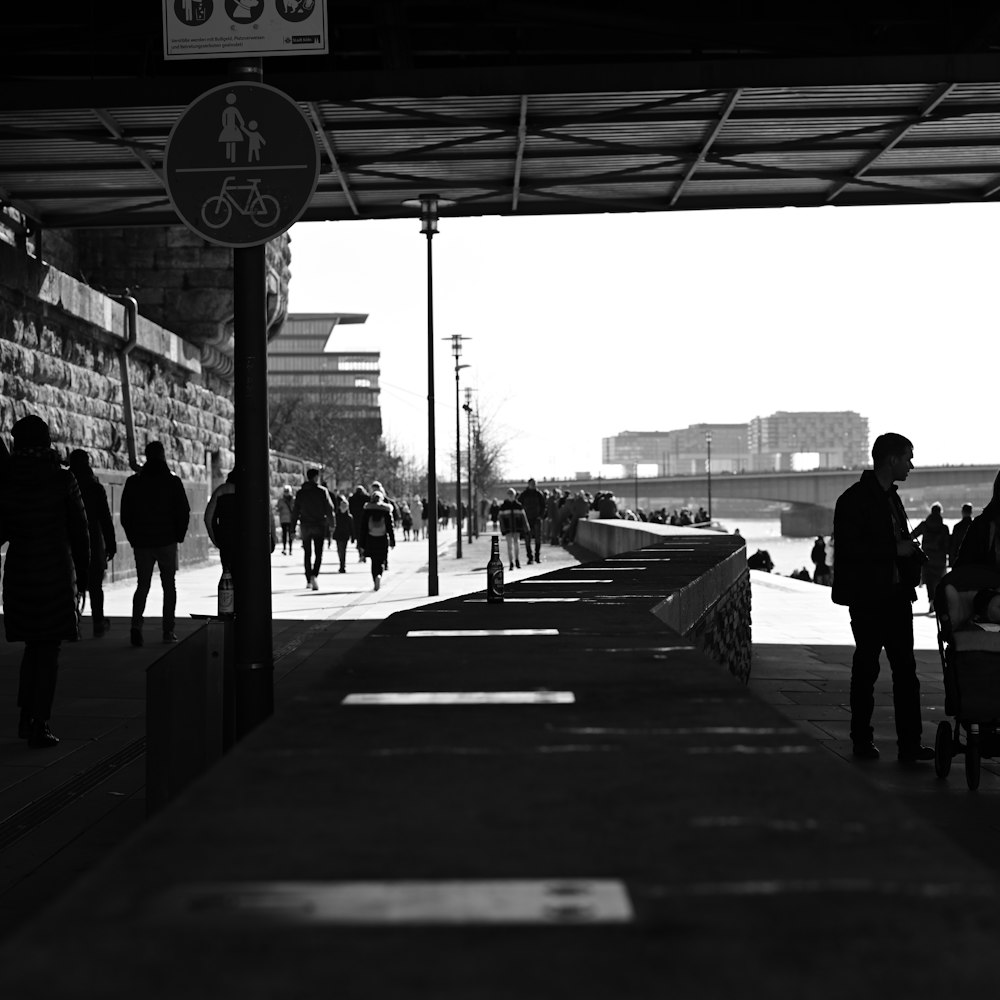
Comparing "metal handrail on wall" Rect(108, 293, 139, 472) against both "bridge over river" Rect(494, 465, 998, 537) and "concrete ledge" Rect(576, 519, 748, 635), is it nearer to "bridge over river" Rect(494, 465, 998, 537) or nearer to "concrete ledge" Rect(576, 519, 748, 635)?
"concrete ledge" Rect(576, 519, 748, 635)

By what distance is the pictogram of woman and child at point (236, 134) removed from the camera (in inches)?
227

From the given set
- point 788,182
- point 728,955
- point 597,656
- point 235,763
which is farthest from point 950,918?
point 788,182

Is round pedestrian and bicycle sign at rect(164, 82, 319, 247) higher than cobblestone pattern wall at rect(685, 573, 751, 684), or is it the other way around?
round pedestrian and bicycle sign at rect(164, 82, 319, 247)

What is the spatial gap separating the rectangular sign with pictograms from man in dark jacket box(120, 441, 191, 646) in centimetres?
693

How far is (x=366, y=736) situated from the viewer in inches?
114

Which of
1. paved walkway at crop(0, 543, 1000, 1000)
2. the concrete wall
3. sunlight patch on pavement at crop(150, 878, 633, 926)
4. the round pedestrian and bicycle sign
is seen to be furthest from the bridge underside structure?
sunlight patch on pavement at crop(150, 878, 633, 926)

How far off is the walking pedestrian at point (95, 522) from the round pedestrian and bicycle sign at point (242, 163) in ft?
17.0

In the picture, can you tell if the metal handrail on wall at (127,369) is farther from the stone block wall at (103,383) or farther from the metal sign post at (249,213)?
the metal sign post at (249,213)

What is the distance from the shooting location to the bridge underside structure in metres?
13.4

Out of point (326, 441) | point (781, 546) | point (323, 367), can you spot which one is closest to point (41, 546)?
point (326, 441)

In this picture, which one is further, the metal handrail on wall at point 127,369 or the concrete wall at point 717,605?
the metal handrail on wall at point 127,369

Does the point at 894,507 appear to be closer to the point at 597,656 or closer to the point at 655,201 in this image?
the point at 597,656

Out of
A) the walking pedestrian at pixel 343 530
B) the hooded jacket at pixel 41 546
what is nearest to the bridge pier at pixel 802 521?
the walking pedestrian at pixel 343 530

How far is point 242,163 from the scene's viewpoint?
584 centimetres
